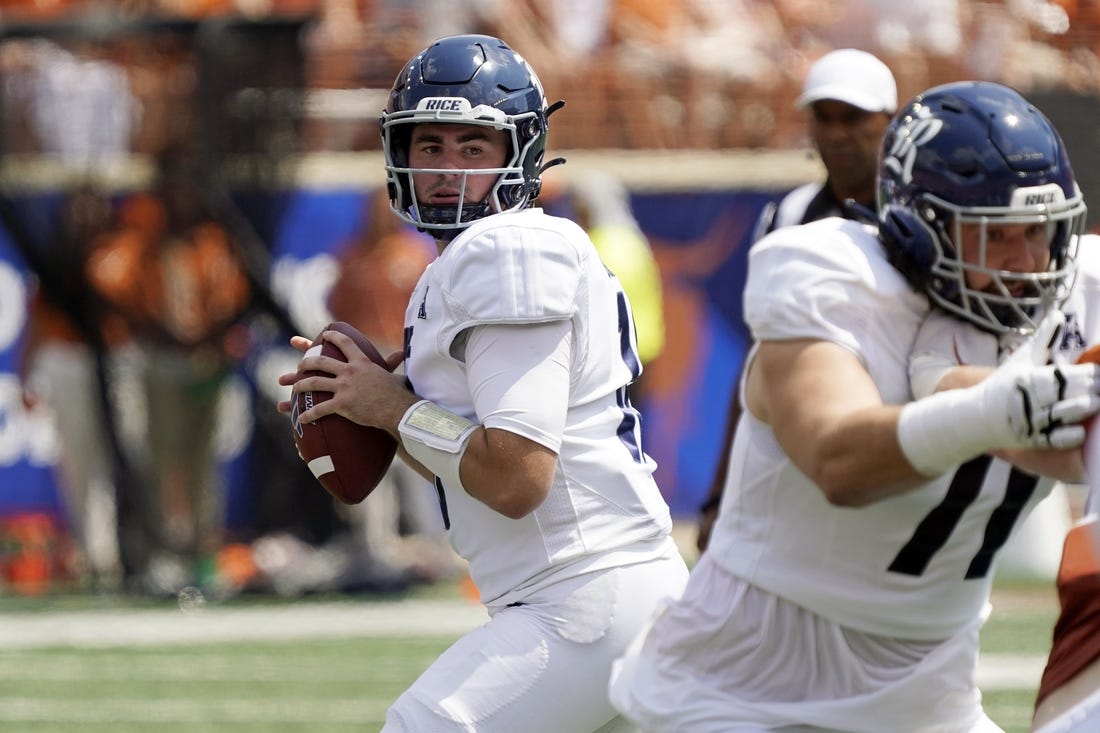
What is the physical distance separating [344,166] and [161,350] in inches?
60.6

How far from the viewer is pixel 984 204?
2410 millimetres

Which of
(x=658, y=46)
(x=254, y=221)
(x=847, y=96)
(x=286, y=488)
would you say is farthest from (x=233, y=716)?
(x=658, y=46)

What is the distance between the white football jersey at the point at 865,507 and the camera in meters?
2.39

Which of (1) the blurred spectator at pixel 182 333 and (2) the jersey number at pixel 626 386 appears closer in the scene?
(2) the jersey number at pixel 626 386

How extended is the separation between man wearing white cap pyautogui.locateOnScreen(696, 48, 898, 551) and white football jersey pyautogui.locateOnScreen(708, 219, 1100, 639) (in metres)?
2.10

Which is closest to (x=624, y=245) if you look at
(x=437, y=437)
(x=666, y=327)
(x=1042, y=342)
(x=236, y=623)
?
(x=666, y=327)

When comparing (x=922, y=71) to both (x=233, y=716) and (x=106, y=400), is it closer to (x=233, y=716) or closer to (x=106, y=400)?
(x=106, y=400)

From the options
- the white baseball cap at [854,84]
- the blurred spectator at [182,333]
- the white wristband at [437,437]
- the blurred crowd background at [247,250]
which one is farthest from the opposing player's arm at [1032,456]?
the blurred spectator at [182,333]

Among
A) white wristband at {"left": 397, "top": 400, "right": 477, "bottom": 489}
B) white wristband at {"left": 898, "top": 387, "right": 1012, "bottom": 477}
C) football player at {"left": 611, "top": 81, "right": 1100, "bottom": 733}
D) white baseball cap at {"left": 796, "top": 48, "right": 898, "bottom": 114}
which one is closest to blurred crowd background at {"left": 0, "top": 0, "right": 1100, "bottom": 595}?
white baseball cap at {"left": 796, "top": 48, "right": 898, "bottom": 114}

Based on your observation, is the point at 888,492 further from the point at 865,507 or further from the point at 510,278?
the point at 510,278

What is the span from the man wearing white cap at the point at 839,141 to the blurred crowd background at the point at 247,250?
408 centimetres

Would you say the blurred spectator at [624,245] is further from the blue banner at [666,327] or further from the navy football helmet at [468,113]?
the navy football helmet at [468,113]

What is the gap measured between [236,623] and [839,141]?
161 inches

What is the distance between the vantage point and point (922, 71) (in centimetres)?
1044
